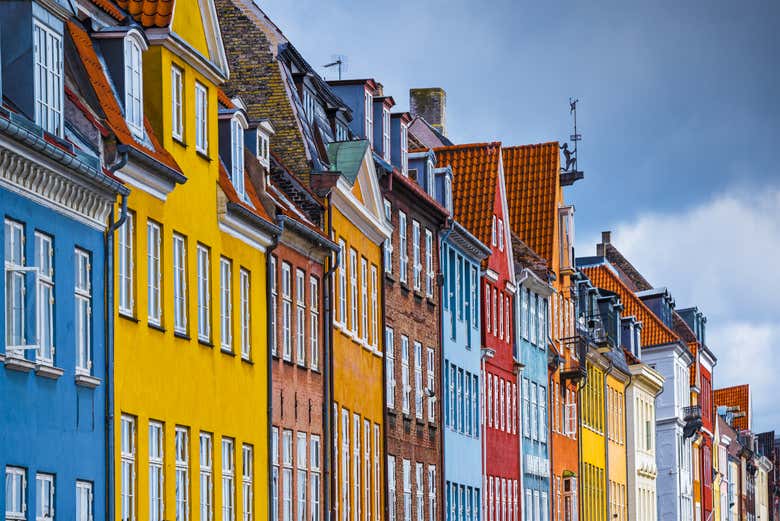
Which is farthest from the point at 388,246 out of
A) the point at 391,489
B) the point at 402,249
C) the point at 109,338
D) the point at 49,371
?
the point at 49,371

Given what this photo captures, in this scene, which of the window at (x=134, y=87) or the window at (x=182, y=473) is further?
the window at (x=182, y=473)

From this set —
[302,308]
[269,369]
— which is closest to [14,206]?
[269,369]

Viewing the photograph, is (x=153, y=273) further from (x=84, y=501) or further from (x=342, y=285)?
Result: (x=342, y=285)

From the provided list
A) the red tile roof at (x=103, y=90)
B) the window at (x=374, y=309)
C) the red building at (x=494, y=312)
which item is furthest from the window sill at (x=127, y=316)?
the red building at (x=494, y=312)

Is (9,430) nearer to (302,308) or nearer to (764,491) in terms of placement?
(302,308)

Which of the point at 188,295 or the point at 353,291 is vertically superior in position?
the point at 353,291

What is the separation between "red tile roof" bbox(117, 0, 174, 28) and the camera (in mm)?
31344

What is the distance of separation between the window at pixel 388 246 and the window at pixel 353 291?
3.26 m

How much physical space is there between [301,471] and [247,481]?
164 inches

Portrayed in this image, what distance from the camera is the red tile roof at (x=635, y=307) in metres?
97.6

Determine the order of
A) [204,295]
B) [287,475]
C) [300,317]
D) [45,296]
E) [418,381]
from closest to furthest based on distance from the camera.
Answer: [45,296] → [204,295] → [287,475] → [300,317] → [418,381]

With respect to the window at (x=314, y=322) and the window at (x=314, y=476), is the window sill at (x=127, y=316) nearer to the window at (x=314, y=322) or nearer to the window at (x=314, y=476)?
the window at (x=314, y=476)

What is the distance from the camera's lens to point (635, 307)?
98.4 metres

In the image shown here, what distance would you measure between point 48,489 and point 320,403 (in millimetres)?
15862
